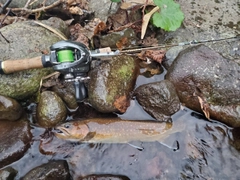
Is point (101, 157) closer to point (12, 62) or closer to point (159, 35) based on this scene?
point (12, 62)

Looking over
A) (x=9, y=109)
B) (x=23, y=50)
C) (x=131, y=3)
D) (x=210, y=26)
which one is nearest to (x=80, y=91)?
(x=9, y=109)

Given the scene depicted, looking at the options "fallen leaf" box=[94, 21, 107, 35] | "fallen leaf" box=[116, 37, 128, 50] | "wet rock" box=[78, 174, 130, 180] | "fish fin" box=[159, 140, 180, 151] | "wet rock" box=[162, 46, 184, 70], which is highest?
"fallen leaf" box=[94, 21, 107, 35]

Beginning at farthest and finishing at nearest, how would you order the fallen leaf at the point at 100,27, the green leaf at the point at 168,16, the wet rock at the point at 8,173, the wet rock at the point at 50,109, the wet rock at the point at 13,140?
1. the fallen leaf at the point at 100,27
2. the green leaf at the point at 168,16
3. the wet rock at the point at 50,109
4. the wet rock at the point at 13,140
5. the wet rock at the point at 8,173

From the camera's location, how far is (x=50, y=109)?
3.38m

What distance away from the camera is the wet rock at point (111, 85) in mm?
3441

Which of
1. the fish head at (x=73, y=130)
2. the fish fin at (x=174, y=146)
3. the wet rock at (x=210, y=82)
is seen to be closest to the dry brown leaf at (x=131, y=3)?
the wet rock at (x=210, y=82)

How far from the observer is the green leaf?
3.81m

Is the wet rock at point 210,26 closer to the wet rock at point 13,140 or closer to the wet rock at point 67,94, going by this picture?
the wet rock at point 67,94

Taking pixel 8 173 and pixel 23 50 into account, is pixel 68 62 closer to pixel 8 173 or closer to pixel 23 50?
pixel 23 50

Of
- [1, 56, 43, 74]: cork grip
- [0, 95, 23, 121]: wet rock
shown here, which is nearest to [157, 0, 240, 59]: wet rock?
[1, 56, 43, 74]: cork grip

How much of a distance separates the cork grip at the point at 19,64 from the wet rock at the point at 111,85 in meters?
0.67

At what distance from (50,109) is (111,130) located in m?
0.70

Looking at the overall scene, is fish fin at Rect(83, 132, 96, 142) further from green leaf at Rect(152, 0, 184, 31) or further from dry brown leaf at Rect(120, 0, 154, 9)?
dry brown leaf at Rect(120, 0, 154, 9)

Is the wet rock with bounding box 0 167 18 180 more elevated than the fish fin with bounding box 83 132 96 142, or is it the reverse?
the fish fin with bounding box 83 132 96 142
